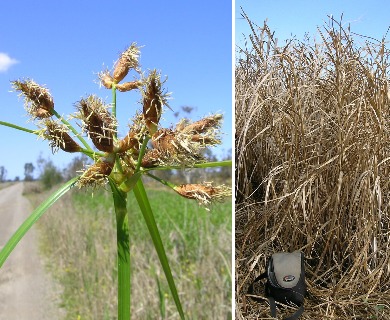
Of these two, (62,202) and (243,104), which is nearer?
(243,104)

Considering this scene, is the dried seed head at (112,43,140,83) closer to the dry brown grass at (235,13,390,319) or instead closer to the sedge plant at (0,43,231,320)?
the sedge plant at (0,43,231,320)

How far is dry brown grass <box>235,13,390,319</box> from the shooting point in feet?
5.24

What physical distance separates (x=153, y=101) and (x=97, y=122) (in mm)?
62

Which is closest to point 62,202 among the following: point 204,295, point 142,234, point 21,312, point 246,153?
point 21,312

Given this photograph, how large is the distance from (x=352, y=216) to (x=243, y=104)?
482mm

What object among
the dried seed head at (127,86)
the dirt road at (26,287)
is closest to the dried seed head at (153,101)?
the dried seed head at (127,86)

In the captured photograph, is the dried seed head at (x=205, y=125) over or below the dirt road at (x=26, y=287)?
over

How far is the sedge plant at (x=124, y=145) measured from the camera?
530mm

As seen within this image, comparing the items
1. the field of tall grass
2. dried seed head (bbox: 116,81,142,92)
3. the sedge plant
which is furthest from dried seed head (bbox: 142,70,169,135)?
the field of tall grass

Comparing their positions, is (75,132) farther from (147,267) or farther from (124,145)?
(147,267)

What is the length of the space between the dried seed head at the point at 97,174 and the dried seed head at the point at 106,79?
0.12 m

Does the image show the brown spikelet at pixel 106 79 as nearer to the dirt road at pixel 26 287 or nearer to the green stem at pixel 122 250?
the green stem at pixel 122 250

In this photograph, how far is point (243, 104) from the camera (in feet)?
5.34

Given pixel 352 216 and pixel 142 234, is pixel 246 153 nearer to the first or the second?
pixel 352 216
